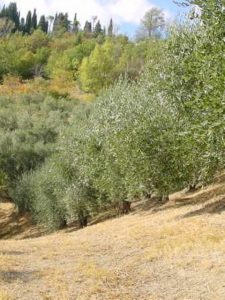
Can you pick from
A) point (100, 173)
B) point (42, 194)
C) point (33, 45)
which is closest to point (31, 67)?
point (33, 45)

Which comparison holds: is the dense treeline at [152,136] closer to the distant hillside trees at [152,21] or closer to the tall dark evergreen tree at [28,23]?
the distant hillside trees at [152,21]

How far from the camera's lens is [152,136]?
2519cm

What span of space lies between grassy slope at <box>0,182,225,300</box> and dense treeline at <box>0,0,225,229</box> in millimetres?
2327

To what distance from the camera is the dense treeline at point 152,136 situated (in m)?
15.0

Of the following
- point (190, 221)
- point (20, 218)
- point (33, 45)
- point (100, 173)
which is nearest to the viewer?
point (190, 221)

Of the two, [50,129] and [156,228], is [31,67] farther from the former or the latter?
[156,228]

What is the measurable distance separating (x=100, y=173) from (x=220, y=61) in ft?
56.5

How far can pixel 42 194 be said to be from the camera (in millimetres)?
39000

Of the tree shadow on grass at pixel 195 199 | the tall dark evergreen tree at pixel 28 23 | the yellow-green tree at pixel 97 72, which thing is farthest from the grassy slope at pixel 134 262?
the tall dark evergreen tree at pixel 28 23

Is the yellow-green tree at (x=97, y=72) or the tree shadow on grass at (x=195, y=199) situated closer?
the tree shadow on grass at (x=195, y=199)

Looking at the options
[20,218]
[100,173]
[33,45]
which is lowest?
[20,218]

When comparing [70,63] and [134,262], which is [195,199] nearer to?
[134,262]

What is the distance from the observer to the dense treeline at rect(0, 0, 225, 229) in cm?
1496

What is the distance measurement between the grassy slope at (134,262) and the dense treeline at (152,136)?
2327mm
